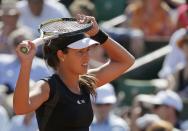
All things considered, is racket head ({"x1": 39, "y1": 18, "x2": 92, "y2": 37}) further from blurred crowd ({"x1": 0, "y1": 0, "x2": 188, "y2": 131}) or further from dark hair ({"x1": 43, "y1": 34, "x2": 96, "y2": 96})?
blurred crowd ({"x1": 0, "y1": 0, "x2": 188, "y2": 131})

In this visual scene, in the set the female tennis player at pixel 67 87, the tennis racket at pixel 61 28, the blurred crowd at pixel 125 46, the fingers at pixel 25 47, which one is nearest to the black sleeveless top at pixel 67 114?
the female tennis player at pixel 67 87

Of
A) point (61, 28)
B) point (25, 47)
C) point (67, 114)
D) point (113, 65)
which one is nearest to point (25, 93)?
point (25, 47)

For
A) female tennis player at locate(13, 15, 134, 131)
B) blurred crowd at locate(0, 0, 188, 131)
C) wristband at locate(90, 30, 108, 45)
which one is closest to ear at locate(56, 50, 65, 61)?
female tennis player at locate(13, 15, 134, 131)

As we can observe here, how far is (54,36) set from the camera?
381 centimetres

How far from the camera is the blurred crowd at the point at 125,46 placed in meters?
6.60

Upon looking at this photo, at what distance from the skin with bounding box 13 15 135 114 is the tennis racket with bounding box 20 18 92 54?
6 centimetres

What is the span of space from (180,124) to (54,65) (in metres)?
3.01

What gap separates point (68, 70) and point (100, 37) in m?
0.44

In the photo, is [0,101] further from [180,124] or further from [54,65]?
[54,65]

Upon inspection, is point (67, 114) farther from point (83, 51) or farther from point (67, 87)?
point (83, 51)

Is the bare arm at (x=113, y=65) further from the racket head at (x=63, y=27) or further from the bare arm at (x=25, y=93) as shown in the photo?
the bare arm at (x=25, y=93)

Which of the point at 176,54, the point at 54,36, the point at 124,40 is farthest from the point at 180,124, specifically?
the point at 54,36

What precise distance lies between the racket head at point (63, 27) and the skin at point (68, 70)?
0.20ft

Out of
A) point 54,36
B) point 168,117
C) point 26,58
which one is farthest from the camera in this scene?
point 168,117
